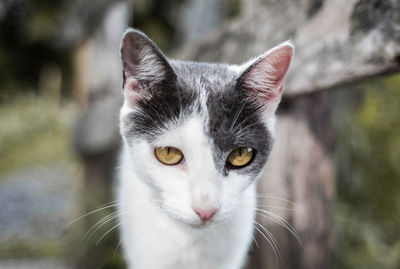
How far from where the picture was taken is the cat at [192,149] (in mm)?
1109

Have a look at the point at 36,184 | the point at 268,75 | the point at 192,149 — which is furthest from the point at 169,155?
the point at 36,184

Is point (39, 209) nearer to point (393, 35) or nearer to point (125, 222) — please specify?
point (125, 222)

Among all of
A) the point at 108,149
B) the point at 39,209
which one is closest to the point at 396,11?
the point at 108,149

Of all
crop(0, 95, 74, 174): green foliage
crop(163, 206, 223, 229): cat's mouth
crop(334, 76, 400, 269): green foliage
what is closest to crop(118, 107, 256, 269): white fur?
crop(163, 206, 223, 229): cat's mouth

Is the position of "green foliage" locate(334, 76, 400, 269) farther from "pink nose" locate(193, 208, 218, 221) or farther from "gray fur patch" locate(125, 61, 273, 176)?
"pink nose" locate(193, 208, 218, 221)

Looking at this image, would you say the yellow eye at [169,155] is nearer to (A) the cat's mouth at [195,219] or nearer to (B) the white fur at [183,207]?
(B) the white fur at [183,207]

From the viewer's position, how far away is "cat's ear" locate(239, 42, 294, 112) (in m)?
1.12

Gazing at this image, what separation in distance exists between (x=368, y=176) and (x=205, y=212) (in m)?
2.13

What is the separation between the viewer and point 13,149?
515cm

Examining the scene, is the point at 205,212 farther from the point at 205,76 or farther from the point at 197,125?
the point at 205,76

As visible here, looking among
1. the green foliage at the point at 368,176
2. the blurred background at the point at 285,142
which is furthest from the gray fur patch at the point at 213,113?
the green foliage at the point at 368,176

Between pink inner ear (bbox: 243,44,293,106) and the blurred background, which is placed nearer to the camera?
pink inner ear (bbox: 243,44,293,106)

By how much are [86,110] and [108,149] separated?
1.35ft

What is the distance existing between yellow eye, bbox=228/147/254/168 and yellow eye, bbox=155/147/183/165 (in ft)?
0.52
